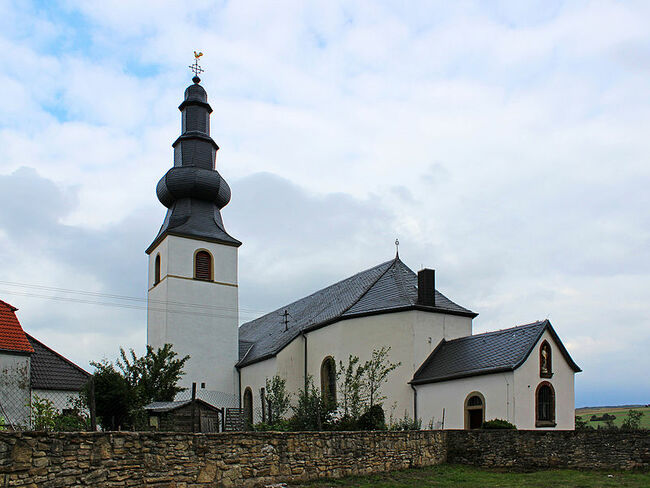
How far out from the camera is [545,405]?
2217 centimetres

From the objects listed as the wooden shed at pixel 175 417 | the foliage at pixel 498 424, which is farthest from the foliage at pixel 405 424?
the wooden shed at pixel 175 417

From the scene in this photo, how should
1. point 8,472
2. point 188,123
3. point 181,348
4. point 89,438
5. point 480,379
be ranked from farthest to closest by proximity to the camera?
point 188,123, point 181,348, point 480,379, point 89,438, point 8,472

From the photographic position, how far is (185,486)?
1095cm

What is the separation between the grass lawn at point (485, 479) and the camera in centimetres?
1319

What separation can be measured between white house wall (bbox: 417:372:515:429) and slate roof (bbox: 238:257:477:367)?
3.66 meters

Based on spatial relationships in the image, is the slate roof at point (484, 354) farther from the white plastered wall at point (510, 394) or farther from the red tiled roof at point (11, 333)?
the red tiled roof at point (11, 333)

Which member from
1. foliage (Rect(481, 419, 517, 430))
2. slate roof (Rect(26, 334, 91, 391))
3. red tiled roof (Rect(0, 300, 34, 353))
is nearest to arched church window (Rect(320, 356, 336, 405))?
foliage (Rect(481, 419, 517, 430))

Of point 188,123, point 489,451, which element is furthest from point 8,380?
point 188,123

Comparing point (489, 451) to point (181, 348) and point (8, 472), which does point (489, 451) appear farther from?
point (181, 348)

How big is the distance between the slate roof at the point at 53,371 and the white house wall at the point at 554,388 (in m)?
15.2

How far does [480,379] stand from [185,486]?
44.8ft

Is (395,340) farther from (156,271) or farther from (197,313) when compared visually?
(156,271)

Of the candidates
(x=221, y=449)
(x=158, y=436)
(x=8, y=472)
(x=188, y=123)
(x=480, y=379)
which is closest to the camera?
(x=8, y=472)

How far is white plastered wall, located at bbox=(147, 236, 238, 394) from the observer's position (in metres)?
32.3
